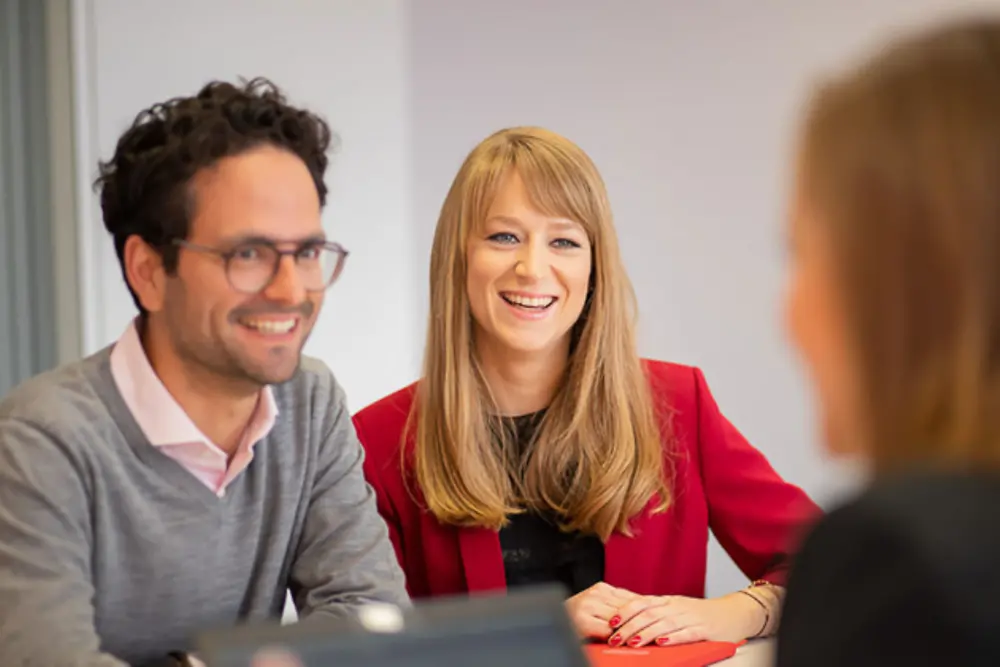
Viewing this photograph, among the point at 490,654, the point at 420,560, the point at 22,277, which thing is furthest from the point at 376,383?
the point at 490,654

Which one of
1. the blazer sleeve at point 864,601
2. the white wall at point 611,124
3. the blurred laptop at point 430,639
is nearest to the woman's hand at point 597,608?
the blurred laptop at point 430,639

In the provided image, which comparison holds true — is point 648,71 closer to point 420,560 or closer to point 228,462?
point 420,560

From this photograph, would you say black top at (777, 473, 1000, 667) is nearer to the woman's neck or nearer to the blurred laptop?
the blurred laptop

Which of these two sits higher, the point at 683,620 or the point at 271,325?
the point at 271,325

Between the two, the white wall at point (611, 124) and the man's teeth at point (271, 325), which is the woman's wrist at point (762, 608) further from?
the white wall at point (611, 124)

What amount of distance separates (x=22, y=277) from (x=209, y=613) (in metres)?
1.65

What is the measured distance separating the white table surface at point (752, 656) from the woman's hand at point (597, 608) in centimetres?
17

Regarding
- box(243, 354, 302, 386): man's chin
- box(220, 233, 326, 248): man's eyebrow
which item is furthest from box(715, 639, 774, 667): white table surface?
box(220, 233, 326, 248): man's eyebrow

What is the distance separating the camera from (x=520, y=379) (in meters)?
1.93

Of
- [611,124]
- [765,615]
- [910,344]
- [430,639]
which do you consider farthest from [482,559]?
[611,124]

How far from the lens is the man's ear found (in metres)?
1.41

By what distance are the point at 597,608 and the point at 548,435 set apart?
1.01 ft

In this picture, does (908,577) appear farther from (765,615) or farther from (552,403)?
(552,403)

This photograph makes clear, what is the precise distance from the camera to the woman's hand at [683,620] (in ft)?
5.39
